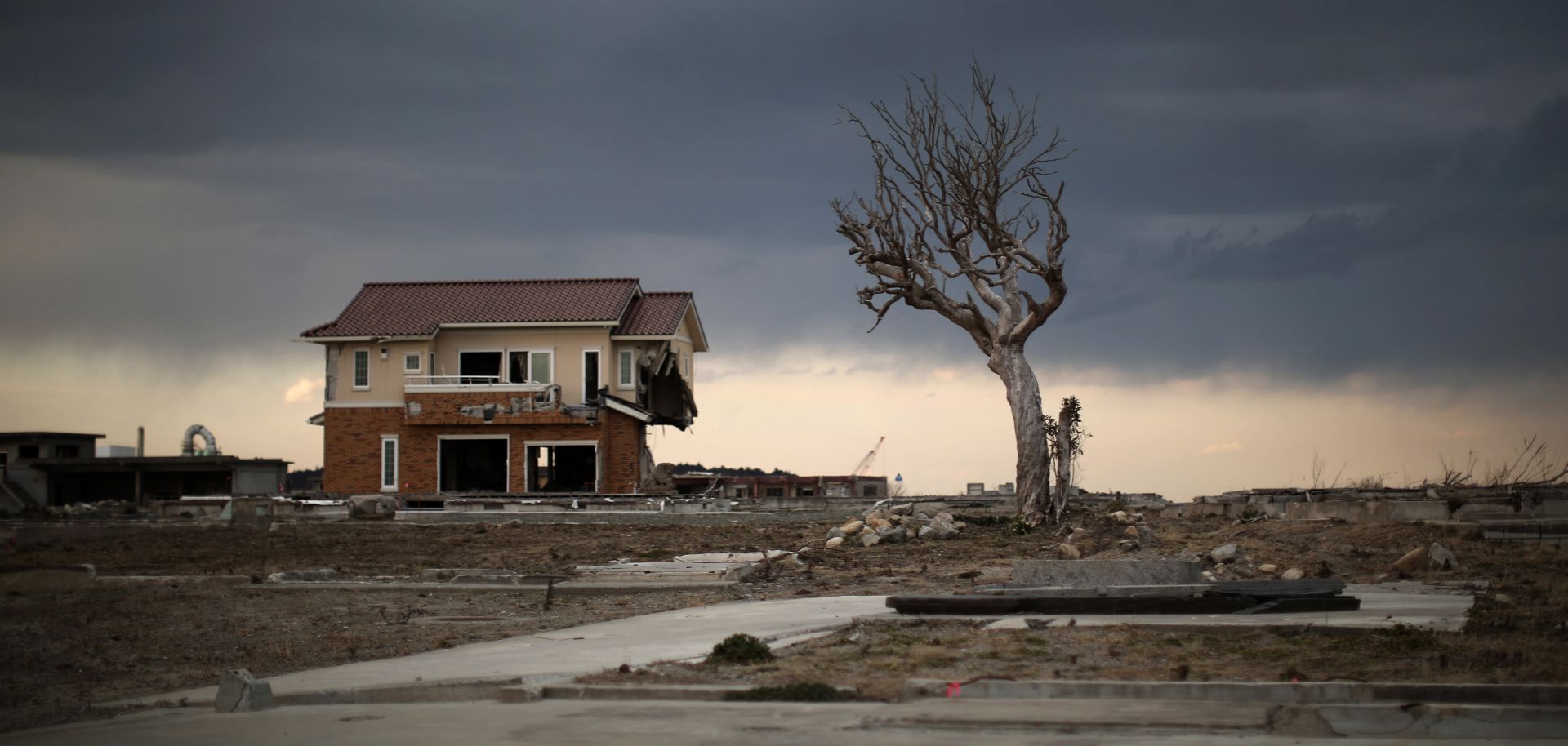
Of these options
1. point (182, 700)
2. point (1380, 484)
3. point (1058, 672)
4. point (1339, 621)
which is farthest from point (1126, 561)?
point (1380, 484)

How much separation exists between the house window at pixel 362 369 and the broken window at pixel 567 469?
6.57 meters

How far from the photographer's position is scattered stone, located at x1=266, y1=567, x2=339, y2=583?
56.9 feet

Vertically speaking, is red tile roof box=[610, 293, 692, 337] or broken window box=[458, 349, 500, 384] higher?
red tile roof box=[610, 293, 692, 337]

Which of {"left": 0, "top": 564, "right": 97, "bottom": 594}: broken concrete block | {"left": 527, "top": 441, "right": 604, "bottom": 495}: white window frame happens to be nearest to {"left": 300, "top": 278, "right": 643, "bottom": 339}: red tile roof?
{"left": 527, "top": 441, "right": 604, "bottom": 495}: white window frame

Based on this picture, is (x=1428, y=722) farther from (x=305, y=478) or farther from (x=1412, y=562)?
(x=305, y=478)

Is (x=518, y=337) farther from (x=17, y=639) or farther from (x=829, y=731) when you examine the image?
(x=829, y=731)

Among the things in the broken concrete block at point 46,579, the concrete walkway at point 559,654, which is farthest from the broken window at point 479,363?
the concrete walkway at point 559,654

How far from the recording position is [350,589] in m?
16.5

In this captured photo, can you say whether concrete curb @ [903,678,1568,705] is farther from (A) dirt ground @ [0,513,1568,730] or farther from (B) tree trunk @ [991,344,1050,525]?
(B) tree trunk @ [991,344,1050,525]

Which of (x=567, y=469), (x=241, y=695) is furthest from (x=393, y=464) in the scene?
(x=241, y=695)

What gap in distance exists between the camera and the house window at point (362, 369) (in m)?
46.4

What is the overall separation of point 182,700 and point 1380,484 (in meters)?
27.4

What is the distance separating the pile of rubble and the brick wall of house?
761 inches

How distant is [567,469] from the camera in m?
49.6
